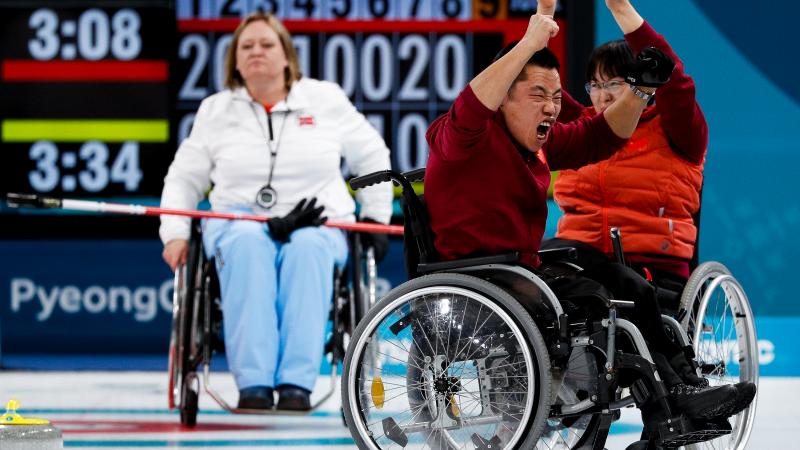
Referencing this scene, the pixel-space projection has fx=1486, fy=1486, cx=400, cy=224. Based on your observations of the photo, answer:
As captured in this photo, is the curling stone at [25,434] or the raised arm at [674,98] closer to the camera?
the curling stone at [25,434]

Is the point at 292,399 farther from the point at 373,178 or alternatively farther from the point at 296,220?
the point at 373,178

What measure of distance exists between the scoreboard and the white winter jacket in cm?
149

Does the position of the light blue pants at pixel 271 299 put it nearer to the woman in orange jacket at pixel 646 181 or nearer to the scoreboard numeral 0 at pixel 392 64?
the woman in orange jacket at pixel 646 181

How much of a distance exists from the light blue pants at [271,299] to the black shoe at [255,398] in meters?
0.02

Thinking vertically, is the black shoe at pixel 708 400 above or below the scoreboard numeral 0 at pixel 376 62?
below

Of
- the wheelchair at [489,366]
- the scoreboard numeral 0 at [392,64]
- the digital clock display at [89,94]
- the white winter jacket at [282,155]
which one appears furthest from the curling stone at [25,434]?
the scoreboard numeral 0 at [392,64]

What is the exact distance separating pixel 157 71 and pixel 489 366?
382 cm

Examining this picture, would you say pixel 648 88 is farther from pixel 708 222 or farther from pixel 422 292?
pixel 708 222

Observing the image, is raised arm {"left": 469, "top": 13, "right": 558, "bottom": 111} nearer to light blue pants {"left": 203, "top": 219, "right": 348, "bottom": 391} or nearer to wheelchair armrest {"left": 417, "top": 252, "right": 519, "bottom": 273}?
wheelchair armrest {"left": 417, "top": 252, "right": 519, "bottom": 273}

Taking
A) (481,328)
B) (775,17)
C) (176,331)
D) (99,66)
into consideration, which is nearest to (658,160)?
(481,328)

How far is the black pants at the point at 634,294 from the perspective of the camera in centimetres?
301

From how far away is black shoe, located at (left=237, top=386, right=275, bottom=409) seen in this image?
13.8 ft

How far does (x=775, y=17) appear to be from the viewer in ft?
21.0

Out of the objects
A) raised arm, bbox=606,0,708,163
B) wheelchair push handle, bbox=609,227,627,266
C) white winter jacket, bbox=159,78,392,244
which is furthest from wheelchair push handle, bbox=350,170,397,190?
white winter jacket, bbox=159,78,392,244
